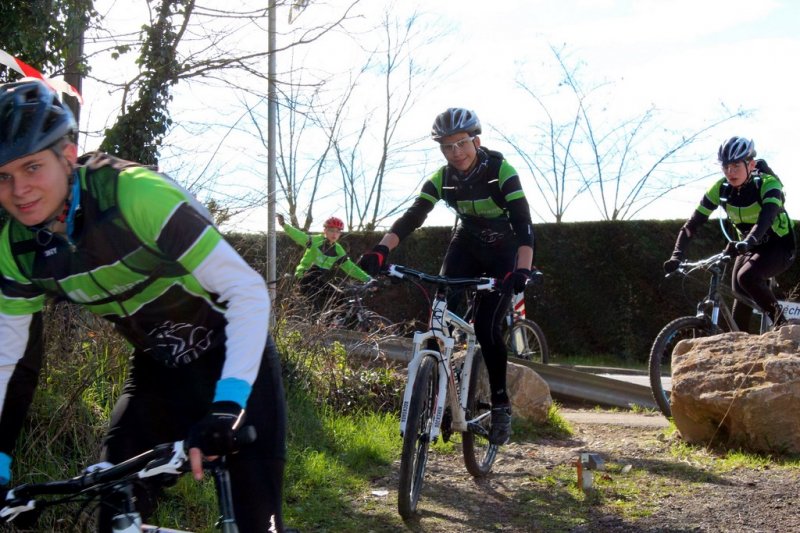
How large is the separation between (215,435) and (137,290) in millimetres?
762

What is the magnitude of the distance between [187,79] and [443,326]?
4.03 metres

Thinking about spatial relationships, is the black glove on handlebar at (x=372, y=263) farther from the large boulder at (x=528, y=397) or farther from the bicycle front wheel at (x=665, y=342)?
the bicycle front wheel at (x=665, y=342)

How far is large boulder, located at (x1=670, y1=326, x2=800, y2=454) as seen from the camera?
6902mm

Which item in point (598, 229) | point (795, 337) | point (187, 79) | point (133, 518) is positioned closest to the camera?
point (133, 518)

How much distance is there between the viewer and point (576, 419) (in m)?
9.33

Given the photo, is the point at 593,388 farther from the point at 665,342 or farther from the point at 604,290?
the point at 604,290

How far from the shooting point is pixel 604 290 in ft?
59.6

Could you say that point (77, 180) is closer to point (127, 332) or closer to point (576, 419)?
point (127, 332)

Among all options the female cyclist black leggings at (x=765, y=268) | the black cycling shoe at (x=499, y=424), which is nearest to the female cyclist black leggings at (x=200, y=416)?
the black cycling shoe at (x=499, y=424)

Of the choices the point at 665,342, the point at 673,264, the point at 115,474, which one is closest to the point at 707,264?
the point at 673,264

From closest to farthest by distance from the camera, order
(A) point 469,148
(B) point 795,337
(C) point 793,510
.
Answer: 1. (C) point 793,510
2. (A) point 469,148
3. (B) point 795,337

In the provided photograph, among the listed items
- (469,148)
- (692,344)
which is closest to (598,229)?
(692,344)

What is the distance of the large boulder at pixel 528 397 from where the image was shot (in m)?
8.26

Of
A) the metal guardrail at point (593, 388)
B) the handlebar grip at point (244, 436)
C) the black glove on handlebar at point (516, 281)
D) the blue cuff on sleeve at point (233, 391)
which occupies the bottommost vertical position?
the metal guardrail at point (593, 388)
